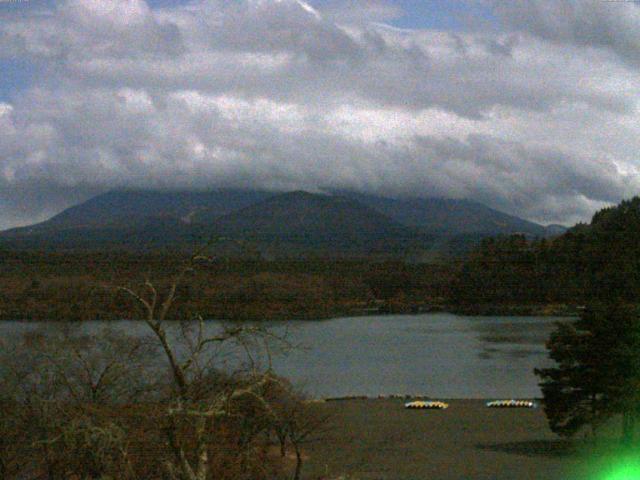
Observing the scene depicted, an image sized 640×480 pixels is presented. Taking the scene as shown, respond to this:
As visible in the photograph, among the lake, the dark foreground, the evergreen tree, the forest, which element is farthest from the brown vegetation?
the evergreen tree

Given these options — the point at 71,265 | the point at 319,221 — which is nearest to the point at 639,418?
the point at 71,265

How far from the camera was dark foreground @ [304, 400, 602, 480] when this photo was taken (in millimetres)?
9391

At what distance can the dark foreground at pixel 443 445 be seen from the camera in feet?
30.8

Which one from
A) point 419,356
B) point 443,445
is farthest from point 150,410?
point 419,356

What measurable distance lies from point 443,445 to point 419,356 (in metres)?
14.2

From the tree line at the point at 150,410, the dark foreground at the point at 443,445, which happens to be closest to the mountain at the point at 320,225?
the dark foreground at the point at 443,445

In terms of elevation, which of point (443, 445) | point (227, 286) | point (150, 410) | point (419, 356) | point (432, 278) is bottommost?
point (419, 356)

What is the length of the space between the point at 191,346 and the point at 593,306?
882cm

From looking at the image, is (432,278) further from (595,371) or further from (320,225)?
(595,371)

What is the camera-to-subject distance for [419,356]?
26.2m

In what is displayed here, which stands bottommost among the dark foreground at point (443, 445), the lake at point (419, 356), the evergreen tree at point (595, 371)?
the lake at point (419, 356)

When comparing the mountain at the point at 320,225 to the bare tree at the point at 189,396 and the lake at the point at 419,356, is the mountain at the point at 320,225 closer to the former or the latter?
the lake at the point at 419,356

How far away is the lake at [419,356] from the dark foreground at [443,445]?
1681 mm

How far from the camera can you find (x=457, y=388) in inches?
780
